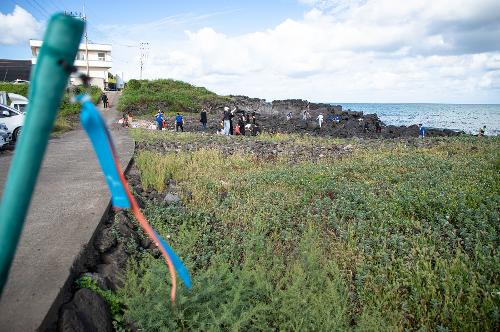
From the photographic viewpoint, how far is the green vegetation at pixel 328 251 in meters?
3.58

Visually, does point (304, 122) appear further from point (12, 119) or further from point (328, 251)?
point (328, 251)

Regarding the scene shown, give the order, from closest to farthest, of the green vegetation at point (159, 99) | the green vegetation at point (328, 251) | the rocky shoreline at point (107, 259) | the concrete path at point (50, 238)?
the concrete path at point (50, 238)
the rocky shoreline at point (107, 259)
the green vegetation at point (328, 251)
the green vegetation at point (159, 99)

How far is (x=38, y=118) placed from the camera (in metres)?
1.07

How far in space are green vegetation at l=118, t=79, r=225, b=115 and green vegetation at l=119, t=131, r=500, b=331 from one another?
3199 cm

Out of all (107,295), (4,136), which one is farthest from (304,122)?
(107,295)

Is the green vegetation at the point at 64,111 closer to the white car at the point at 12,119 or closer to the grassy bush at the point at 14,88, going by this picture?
the grassy bush at the point at 14,88

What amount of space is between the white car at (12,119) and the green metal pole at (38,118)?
1613cm

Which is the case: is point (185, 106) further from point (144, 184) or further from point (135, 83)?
point (144, 184)

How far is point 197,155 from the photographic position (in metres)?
12.3

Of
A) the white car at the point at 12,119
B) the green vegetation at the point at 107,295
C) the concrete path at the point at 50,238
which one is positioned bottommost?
the green vegetation at the point at 107,295

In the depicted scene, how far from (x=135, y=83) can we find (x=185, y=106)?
9.05m

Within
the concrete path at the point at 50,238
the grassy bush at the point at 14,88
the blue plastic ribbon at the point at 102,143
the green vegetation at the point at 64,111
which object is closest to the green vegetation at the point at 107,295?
the concrete path at the point at 50,238

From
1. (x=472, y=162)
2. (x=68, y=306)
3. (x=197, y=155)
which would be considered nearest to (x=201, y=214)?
(x=68, y=306)

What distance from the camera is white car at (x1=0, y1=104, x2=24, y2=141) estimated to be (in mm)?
14953
